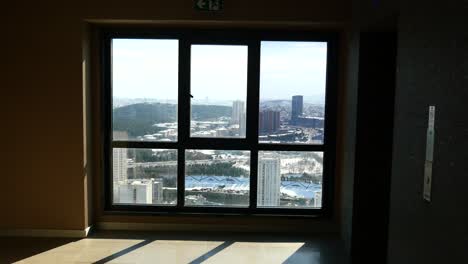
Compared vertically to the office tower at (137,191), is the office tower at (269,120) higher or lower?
higher

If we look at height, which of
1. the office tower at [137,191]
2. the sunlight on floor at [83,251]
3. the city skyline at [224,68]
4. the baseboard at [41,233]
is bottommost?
the sunlight on floor at [83,251]

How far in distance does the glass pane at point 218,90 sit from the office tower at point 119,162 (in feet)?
2.80

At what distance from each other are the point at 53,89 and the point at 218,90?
1814mm

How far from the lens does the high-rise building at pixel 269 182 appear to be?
459cm

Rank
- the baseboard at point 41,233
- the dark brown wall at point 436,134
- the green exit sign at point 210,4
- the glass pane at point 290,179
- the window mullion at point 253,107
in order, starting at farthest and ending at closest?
the glass pane at point 290,179 → the window mullion at point 253,107 → the baseboard at point 41,233 → the green exit sign at point 210,4 → the dark brown wall at point 436,134

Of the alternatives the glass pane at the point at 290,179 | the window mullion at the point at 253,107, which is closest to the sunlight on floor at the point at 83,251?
the window mullion at the point at 253,107

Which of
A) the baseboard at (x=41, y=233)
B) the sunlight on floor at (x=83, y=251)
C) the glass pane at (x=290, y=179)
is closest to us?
the sunlight on floor at (x=83, y=251)

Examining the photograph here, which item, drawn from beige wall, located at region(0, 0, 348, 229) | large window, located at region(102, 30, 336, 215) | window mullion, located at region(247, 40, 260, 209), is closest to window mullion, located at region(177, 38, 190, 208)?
large window, located at region(102, 30, 336, 215)

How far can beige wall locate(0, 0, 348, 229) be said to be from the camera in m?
4.07

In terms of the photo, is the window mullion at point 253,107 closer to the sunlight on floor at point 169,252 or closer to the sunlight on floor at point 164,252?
the sunlight on floor at point 164,252

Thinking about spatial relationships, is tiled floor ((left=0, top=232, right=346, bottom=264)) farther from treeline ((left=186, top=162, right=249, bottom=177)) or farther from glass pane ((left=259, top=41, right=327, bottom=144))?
glass pane ((left=259, top=41, right=327, bottom=144))

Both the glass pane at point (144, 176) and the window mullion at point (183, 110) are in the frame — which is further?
the glass pane at point (144, 176)

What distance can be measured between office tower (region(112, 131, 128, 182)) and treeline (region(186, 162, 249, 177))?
0.77 metres

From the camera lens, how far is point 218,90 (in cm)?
454
